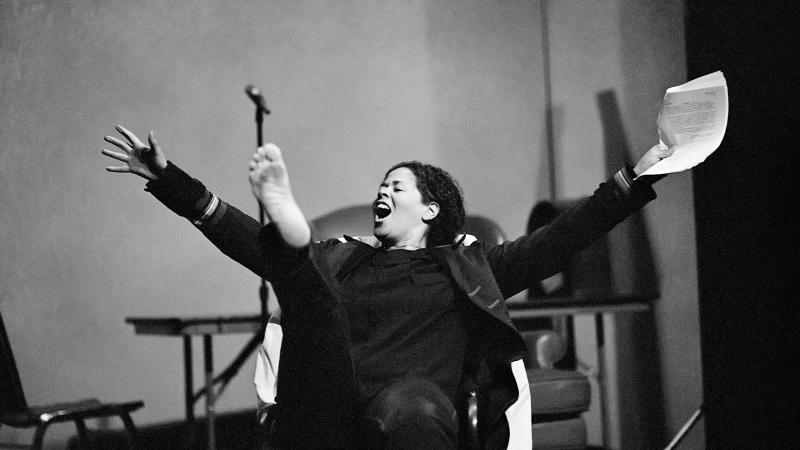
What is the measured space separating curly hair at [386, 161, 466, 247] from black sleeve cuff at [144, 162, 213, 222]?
0.53 m

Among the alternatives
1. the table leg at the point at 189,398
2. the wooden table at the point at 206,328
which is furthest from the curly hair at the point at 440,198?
the table leg at the point at 189,398

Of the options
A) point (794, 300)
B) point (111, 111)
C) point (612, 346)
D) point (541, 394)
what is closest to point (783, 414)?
point (794, 300)

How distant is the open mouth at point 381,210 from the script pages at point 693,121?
0.61 m

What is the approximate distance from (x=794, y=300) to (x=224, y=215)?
4.52 feet

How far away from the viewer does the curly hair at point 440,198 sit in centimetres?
209

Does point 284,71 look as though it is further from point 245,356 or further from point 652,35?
point 652,35

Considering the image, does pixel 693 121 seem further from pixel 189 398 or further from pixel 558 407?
pixel 189 398

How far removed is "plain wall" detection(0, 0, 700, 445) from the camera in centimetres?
296

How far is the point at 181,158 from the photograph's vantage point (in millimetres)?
3166

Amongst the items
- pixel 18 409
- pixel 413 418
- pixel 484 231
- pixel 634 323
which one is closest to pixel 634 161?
pixel 634 323

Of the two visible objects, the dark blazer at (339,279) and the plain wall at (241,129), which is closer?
the dark blazer at (339,279)

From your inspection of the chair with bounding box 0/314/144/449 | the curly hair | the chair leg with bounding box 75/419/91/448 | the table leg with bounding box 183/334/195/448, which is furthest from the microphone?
the chair leg with bounding box 75/419/91/448

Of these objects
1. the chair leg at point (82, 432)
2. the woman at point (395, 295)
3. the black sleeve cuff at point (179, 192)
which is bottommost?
the chair leg at point (82, 432)

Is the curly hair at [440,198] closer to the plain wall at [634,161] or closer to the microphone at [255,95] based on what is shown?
the microphone at [255,95]
